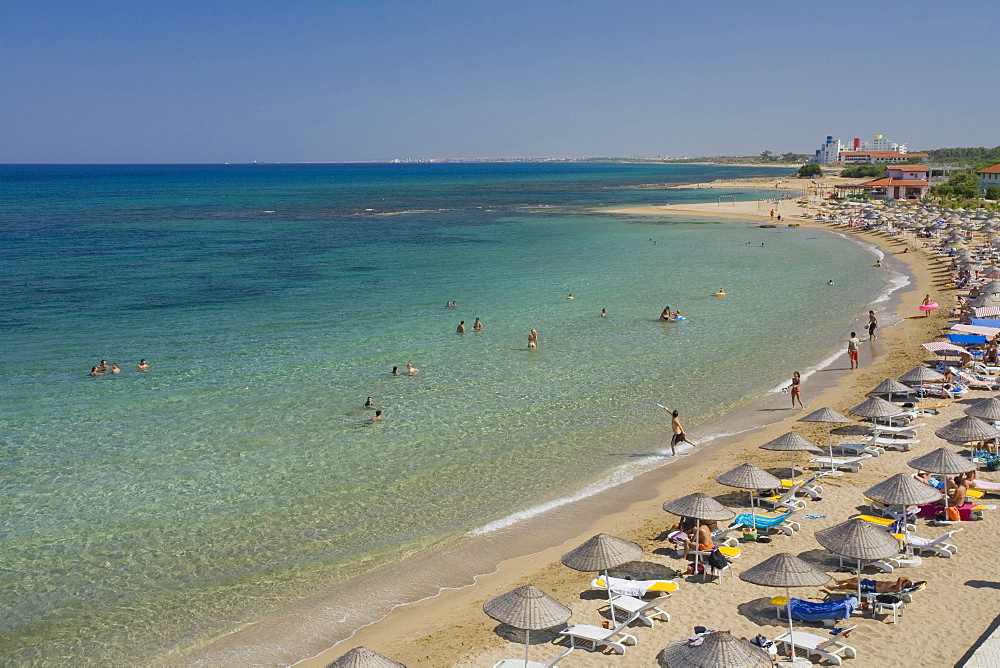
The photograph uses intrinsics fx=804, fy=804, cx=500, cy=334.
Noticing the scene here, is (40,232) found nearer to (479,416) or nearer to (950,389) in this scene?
(479,416)

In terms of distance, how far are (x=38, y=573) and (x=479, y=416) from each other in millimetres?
12618

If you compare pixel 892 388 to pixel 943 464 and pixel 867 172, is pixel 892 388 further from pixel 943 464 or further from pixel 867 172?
pixel 867 172

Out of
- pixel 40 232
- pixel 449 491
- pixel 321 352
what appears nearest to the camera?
pixel 449 491

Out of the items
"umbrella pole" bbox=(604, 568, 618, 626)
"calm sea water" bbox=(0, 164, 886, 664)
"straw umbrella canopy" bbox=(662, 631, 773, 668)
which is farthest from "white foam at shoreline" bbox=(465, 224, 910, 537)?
"straw umbrella canopy" bbox=(662, 631, 773, 668)

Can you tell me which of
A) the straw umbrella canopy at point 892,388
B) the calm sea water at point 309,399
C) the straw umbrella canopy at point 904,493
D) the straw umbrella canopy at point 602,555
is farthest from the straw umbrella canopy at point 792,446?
the straw umbrella canopy at point 602,555

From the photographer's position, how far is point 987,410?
20422mm

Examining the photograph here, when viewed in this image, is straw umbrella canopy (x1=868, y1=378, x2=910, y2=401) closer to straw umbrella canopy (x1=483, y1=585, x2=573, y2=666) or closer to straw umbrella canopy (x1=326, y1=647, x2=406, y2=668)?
straw umbrella canopy (x1=483, y1=585, x2=573, y2=666)

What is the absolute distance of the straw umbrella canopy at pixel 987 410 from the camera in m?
20.1

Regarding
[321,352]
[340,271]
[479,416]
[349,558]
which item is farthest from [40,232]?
[349,558]

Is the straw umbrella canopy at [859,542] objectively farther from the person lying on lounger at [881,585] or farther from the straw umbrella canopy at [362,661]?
the straw umbrella canopy at [362,661]

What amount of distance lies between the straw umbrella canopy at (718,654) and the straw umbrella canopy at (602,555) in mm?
2351

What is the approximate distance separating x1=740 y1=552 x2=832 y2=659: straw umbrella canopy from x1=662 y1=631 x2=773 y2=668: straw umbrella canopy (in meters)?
1.63

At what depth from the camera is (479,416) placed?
82.4ft

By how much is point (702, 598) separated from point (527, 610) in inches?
153
